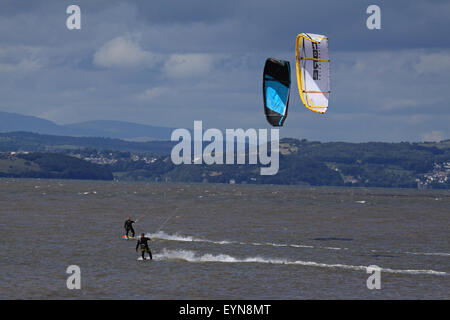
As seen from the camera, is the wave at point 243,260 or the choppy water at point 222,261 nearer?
the choppy water at point 222,261

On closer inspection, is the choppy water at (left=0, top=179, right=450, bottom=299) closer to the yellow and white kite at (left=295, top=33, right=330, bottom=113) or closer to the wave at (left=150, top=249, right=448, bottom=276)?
the wave at (left=150, top=249, right=448, bottom=276)

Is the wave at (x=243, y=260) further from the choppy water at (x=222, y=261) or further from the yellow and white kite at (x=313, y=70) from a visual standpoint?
the yellow and white kite at (x=313, y=70)

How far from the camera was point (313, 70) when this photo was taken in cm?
3709

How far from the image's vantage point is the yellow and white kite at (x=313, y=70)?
1443 inches

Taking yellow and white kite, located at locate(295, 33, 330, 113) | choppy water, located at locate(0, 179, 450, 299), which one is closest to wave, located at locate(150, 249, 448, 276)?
choppy water, located at locate(0, 179, 450, 299)

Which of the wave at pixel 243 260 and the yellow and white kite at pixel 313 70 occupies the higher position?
the yellow and white kite at pixel 313 70

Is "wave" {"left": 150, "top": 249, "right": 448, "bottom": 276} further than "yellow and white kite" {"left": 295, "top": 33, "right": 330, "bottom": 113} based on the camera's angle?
Yes

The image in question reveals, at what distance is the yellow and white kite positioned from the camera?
3666cm

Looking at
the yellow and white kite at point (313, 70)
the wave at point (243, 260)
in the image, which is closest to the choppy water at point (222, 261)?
the wave at point (243, 260)

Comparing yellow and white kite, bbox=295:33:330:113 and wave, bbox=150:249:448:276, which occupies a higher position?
yellow and white kite, bbox=295:33:330:113

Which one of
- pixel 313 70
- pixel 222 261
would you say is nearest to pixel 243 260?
pixel 222 261

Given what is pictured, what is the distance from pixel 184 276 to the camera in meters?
41.2
